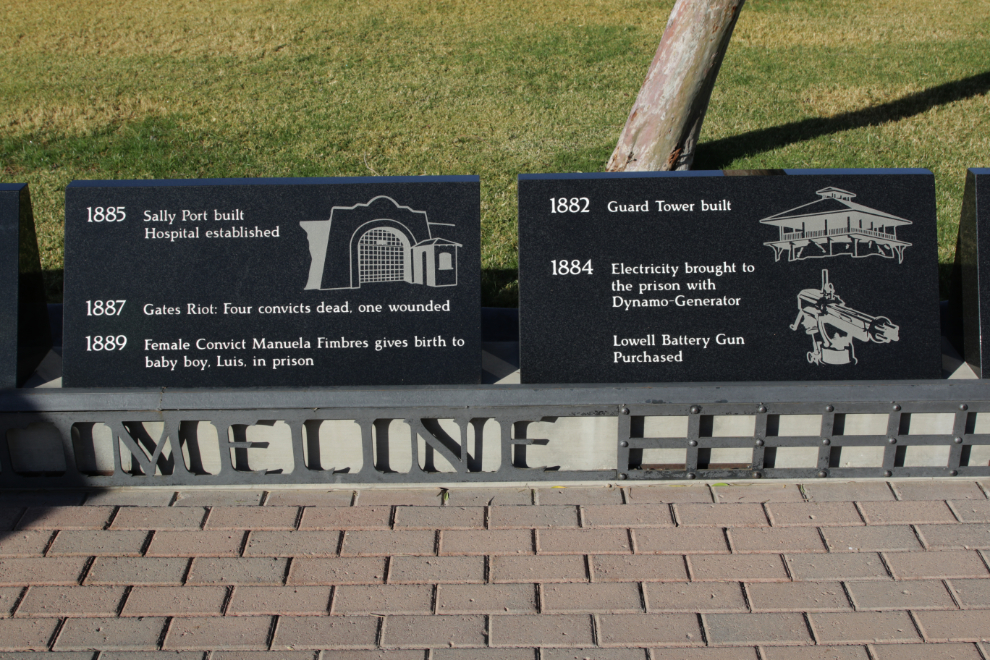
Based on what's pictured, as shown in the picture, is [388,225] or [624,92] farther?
[624,92]

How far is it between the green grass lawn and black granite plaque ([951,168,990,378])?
2.00 m

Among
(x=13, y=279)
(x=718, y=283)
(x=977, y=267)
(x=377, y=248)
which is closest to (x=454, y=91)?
(x=377, y=248)

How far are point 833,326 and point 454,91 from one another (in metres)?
5.43

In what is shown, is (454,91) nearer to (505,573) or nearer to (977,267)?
(977,267)

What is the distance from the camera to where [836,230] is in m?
3.72

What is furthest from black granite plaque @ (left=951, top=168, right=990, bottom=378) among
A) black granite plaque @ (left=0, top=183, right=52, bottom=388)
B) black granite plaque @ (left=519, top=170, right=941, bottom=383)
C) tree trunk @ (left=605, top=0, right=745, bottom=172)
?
black granite plaque @ (left=0, top=183, right=52, bottom=388)

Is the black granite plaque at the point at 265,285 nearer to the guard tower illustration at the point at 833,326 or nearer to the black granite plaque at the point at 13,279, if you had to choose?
the black granite plaque at the point at 13,279

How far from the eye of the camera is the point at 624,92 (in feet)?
27.3

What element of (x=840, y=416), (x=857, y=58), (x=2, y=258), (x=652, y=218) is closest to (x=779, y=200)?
(x=652, y=218)

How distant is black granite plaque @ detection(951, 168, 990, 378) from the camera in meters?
3.69

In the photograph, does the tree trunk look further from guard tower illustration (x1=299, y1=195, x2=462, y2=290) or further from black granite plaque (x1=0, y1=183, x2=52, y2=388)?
black granite plaque (x1=0, y1=183, x2=52, y2=388)

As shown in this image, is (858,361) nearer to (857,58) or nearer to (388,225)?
(388,225)

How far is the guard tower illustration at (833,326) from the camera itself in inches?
146

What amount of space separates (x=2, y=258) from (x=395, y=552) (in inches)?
82.2
